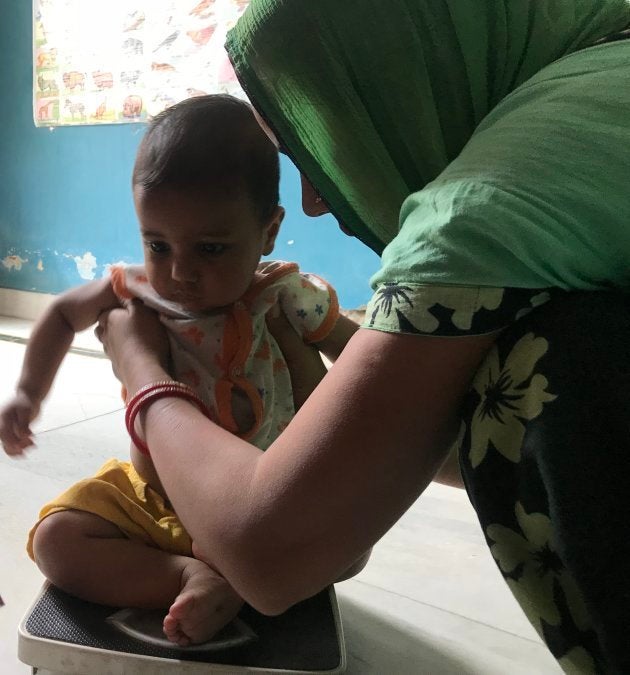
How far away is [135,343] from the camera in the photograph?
729 mm

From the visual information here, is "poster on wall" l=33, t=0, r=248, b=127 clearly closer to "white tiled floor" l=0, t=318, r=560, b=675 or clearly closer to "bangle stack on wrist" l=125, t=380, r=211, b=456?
"white tiled floor" l=0, t=318, r=560, b=675

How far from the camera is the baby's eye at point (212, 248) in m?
0.78

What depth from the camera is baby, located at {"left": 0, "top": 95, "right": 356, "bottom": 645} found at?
2.38 ft

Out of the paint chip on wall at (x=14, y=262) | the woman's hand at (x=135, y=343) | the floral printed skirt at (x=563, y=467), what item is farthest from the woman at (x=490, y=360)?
the paint chip on wall at (x=14, y=262)

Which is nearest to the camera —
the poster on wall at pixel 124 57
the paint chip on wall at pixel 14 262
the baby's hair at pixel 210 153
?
the baby's hair at pixel 210 153

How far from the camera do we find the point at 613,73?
43 cm

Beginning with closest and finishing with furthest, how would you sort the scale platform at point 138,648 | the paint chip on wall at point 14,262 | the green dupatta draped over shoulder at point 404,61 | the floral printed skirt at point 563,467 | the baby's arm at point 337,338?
the floral printed skirt at point 563,467 → the green dupatta draped over shoulder at point 404,61 → the scale platform at point 138,648 → the baby's arm at point 337,338 → the paint chip on wall at point 14,262

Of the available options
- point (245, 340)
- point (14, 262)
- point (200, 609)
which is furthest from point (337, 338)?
point (14, 262)

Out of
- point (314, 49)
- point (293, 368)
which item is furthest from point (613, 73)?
point (293, 368)

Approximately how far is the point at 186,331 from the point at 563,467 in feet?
1.75

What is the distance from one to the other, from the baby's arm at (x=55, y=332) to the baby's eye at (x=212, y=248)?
0.15 m

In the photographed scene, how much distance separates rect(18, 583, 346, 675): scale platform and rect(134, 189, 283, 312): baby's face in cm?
36

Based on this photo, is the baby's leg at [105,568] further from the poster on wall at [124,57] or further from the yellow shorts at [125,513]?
the poster on wall at [124,57]

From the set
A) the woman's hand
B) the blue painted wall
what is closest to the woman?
the woman's hand
